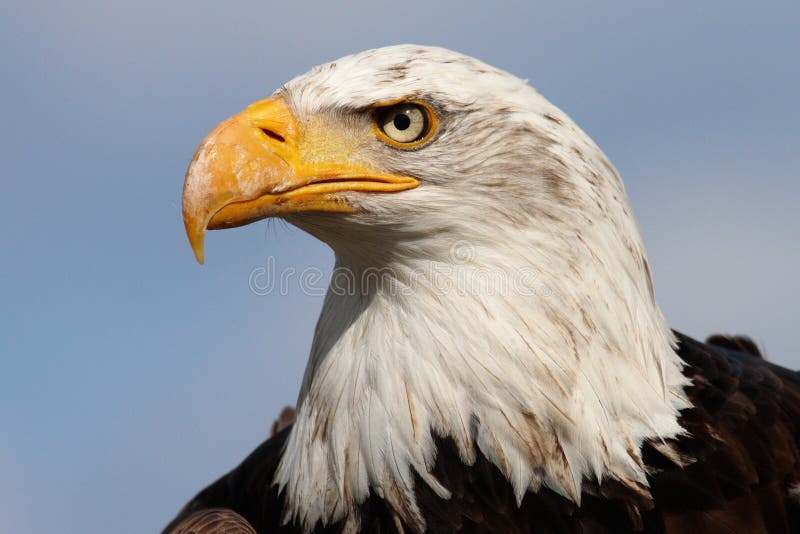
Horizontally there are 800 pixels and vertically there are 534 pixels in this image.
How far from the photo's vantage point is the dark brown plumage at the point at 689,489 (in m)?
4.26

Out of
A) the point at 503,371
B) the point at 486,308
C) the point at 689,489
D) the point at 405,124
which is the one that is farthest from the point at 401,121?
the point at 689,489

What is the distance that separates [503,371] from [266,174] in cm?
126

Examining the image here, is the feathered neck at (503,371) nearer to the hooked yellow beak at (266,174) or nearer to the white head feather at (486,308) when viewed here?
the white head feather at (486,308)

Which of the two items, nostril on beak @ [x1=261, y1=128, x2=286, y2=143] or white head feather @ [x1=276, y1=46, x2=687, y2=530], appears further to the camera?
nostril on beak @ [x1=261, y1=128, x2=286, y2=143]

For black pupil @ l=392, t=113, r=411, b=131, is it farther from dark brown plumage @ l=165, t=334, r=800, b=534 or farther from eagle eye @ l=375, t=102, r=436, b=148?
dark brown plumage @ l=165, t=334, r=800, b=534

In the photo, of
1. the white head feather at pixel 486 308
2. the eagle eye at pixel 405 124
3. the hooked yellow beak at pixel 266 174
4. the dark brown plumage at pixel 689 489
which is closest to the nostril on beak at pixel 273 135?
the hooked yellow beak at pixel 266 174

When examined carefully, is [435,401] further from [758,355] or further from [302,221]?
[758,355]

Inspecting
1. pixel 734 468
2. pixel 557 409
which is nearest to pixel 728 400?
pixel 734 468

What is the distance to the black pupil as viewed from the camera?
14.2 ft

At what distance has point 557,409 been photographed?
163 inches

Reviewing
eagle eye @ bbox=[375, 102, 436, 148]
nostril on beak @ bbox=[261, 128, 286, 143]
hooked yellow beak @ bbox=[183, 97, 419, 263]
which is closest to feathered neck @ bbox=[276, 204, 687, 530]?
hooked yellow beak @ bbox=[183, 97, 419, 263]

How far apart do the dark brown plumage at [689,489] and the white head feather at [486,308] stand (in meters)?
0.07

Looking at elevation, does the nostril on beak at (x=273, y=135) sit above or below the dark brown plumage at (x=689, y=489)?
above

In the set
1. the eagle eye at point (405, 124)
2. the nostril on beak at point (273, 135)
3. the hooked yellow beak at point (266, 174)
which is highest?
the eagle eye at point (405, 124)
